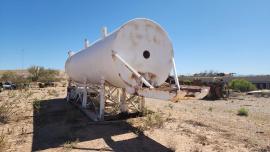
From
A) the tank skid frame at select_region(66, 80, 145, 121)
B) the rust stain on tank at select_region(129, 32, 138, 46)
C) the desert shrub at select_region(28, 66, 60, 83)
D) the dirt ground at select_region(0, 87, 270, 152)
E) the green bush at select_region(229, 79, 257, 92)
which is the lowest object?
the dirt ground at select_region(0, 87, 270, 152)

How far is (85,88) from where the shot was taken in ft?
39.3

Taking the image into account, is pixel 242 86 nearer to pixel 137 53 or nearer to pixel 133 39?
pixel 137 53

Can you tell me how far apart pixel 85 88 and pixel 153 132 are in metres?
4.83

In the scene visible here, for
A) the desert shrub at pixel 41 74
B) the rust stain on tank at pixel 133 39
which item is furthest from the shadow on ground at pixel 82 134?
the desert shrub at pixel 41 74

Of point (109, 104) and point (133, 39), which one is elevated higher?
point (133, 39)

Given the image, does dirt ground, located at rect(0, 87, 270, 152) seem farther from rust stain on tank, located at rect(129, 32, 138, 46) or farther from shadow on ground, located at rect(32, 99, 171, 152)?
rust stain on tank, located at rect(129, 32, 138, 46)

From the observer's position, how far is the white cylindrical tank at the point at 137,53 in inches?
322

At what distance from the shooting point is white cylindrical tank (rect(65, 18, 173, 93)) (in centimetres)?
817

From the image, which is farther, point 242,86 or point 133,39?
point 242,86

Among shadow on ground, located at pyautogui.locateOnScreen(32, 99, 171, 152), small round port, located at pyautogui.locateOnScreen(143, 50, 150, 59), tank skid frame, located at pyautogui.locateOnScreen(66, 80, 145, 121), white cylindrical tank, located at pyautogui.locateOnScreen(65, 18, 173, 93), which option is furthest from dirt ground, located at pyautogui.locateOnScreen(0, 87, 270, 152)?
small round port, located at pyautogui.locateOnScreen(143, 50, 150, 59)

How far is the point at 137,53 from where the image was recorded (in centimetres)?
839

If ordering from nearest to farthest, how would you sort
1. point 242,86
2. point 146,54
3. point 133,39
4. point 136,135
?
point 136,135, point 133,39, point 146,54, point 242,86

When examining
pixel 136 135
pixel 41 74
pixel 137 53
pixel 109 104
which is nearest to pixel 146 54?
pixel 137 53

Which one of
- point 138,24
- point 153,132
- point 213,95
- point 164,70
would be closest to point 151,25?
point 138,24
